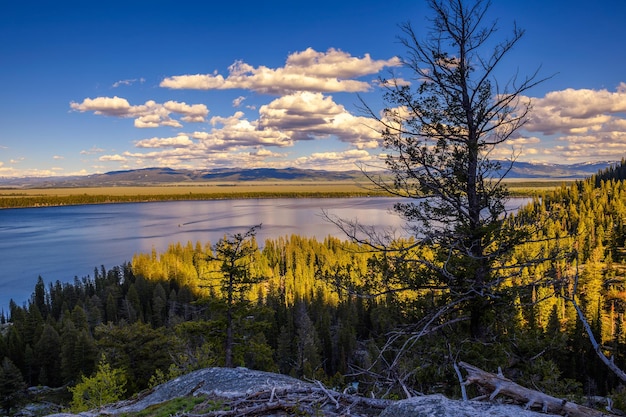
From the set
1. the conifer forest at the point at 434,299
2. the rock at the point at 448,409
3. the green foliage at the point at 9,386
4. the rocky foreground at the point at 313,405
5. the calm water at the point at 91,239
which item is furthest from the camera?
the calm water at the point at 91,239

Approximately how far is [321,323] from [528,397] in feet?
176

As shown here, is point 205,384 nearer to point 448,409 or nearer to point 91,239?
point 448,409

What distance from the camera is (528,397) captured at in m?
5.06

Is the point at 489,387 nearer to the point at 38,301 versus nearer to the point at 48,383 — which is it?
the point at 48,383

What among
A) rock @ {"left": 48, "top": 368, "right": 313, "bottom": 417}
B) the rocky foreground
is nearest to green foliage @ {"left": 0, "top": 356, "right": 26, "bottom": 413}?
rock @ {"left": 48, "top": 368, "right": 313, "bottom": 417}

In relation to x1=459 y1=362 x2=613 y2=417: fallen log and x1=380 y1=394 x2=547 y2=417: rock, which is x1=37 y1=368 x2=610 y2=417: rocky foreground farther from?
x1=459 y1=362 x2=613 y2=417: fallen log

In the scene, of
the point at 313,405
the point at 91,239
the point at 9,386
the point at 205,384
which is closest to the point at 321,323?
the point at 9,386

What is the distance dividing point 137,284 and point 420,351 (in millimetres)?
71841

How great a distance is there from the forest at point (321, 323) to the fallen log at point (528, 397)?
72 centimetres

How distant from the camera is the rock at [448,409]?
462 cm

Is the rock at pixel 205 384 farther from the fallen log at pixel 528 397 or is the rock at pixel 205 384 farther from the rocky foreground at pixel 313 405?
the fallen log at pixel 528 397

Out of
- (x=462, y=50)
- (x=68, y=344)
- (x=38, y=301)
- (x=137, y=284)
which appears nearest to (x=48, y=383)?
(x=68, y=344)

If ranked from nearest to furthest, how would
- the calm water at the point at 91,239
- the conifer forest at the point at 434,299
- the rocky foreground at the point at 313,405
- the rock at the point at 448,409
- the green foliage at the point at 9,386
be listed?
the rock at the point at 448,409
the rocky foreground at the point at 313,405
the conifer forest at the point at 434,299
the green foliage at the point at 9,386
the calm water at the point at 91,239

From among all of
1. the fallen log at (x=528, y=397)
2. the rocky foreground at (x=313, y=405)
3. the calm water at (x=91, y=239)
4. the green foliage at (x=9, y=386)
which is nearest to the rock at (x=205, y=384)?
the rocky foreground at (x=313, y=405)
